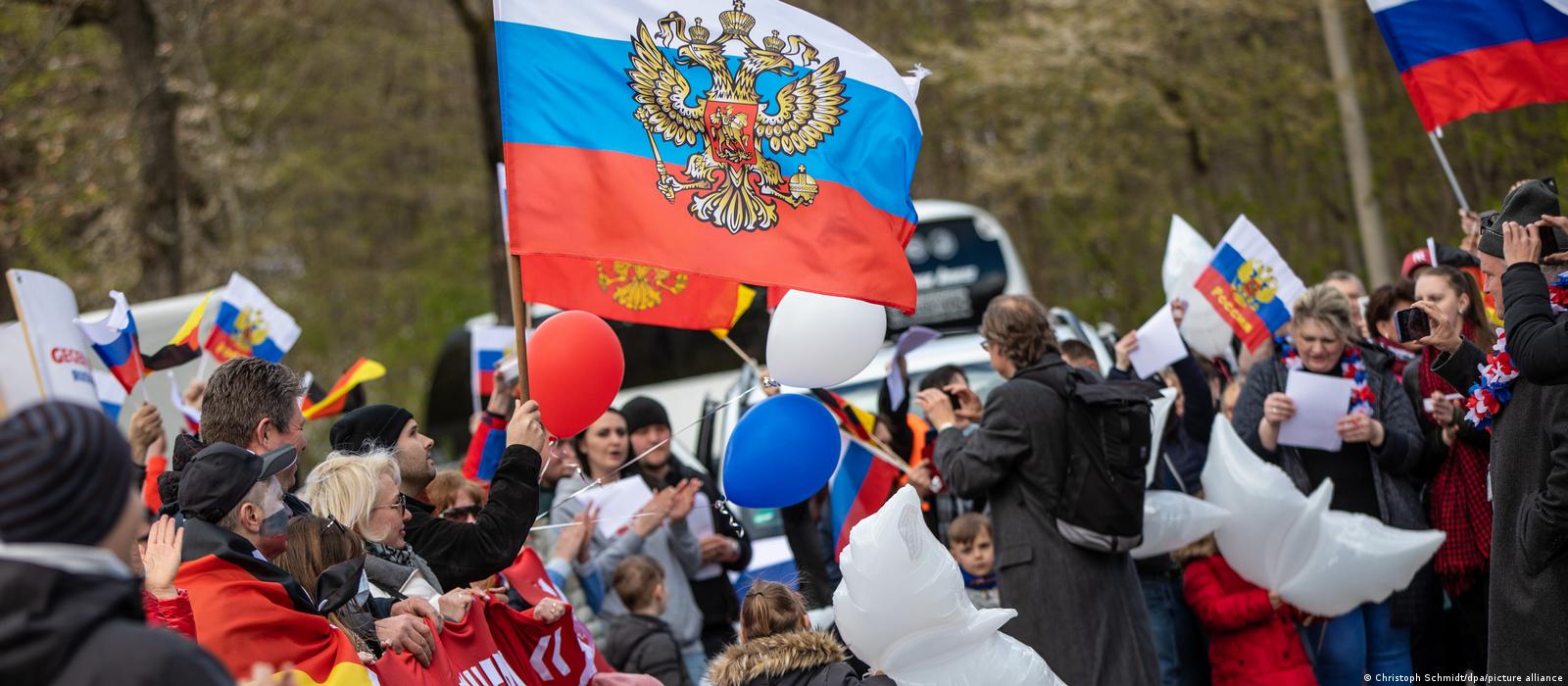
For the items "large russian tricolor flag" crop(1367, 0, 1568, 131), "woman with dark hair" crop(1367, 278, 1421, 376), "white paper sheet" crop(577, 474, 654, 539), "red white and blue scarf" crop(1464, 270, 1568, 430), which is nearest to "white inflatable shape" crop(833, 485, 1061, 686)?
"red white and blue scarf" crop(1464, 270, 1568, 430)

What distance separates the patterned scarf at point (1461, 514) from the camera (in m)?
6.13

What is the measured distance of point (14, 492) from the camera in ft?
7.96

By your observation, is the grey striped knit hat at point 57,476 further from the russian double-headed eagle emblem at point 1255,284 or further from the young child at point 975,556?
the russian double-headed eagle emblem at point 1255,284

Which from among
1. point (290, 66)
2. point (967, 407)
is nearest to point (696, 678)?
point (967, 407)

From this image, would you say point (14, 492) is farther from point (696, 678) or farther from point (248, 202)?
point (248, 202)

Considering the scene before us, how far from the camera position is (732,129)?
5.41 m

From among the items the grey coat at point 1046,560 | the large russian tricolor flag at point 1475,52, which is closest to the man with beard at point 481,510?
the grey coat at point 1046,560

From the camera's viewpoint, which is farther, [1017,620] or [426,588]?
[1017,620]

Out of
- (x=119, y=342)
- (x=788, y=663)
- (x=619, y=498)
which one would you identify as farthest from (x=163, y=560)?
(x=119, y=342)

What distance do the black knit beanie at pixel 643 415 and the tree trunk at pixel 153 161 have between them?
8.51 metres

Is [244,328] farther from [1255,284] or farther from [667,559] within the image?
[1255,284]

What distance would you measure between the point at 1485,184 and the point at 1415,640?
6.92 metres

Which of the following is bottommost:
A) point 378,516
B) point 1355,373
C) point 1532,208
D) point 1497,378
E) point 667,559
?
point 667,559

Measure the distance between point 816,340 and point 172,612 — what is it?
116 inches
